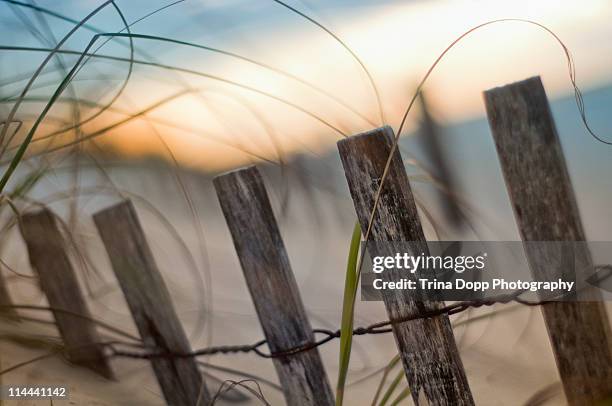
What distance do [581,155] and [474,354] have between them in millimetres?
1442

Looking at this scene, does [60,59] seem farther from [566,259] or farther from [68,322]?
[566,259]

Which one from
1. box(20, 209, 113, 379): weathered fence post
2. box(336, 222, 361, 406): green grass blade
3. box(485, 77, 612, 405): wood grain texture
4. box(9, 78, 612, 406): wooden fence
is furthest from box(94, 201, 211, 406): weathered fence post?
box(485, 77, 612, 405): wood grain texture

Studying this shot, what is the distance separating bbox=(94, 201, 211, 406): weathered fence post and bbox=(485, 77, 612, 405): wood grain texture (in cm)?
70

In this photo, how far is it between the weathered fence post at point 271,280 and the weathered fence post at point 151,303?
334 millimetres

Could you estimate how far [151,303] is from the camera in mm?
1432

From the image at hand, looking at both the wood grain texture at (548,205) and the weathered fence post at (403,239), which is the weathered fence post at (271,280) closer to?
the weathered fence post at (403,239)

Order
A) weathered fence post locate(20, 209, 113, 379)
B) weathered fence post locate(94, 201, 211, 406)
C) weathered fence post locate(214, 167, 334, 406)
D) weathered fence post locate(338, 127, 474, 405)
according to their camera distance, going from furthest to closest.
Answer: weathered fence post locate(20, 209, 113, 379) → weathered fence post locate(94, 201, 211, 406) → weathered fence post locate(214, 167, 334, 406) → weathered fence post locate(338, 127, 474, 405)

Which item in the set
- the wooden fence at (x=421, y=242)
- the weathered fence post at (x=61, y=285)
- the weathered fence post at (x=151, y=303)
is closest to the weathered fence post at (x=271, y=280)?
the wooden fence at (x=421, y=242)

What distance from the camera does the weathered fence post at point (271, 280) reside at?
112cm

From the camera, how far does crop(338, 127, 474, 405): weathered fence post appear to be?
3.10ft

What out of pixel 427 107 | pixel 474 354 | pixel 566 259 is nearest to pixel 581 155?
pixel 427 107

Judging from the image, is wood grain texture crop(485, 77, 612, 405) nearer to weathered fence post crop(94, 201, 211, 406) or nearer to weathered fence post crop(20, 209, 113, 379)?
weathered fence post crop(94, 201, 211, 406)

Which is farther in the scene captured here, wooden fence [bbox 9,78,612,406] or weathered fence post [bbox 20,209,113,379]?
weathered fence post [bbox 20,209,113,379]

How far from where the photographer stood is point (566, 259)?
1004 mm
